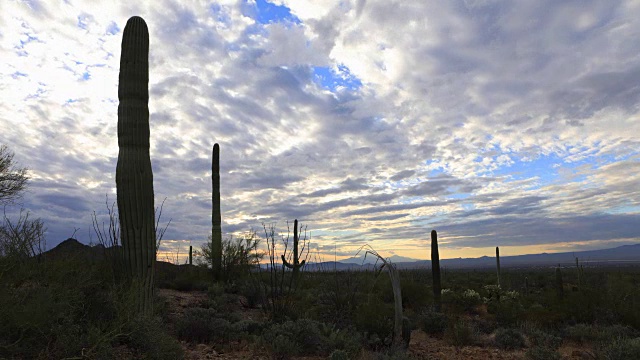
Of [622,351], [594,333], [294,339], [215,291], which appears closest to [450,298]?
[594,333]

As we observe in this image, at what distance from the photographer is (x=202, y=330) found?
348 inches

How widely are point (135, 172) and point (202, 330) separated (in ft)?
11.7

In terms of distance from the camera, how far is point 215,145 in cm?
1748

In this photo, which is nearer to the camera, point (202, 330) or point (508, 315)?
point (202, 330)

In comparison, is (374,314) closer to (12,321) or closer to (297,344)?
(297,344)

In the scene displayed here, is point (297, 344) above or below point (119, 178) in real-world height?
below

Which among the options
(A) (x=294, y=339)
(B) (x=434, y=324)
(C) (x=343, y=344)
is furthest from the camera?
(B) (x=434, y=324)

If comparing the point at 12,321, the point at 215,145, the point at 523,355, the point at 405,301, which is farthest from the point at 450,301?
the point at 12,321

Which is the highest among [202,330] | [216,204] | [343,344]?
[216,204]

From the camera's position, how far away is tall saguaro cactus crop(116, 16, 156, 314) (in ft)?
25.6

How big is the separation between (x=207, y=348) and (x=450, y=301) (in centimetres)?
1362

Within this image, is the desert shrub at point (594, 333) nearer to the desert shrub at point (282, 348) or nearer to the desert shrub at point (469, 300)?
the desert shrub at point (469, 300)

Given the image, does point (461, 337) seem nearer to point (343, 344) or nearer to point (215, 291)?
point (343, 344)

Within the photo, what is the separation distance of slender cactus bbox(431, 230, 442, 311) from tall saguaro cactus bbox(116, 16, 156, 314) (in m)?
11.3
